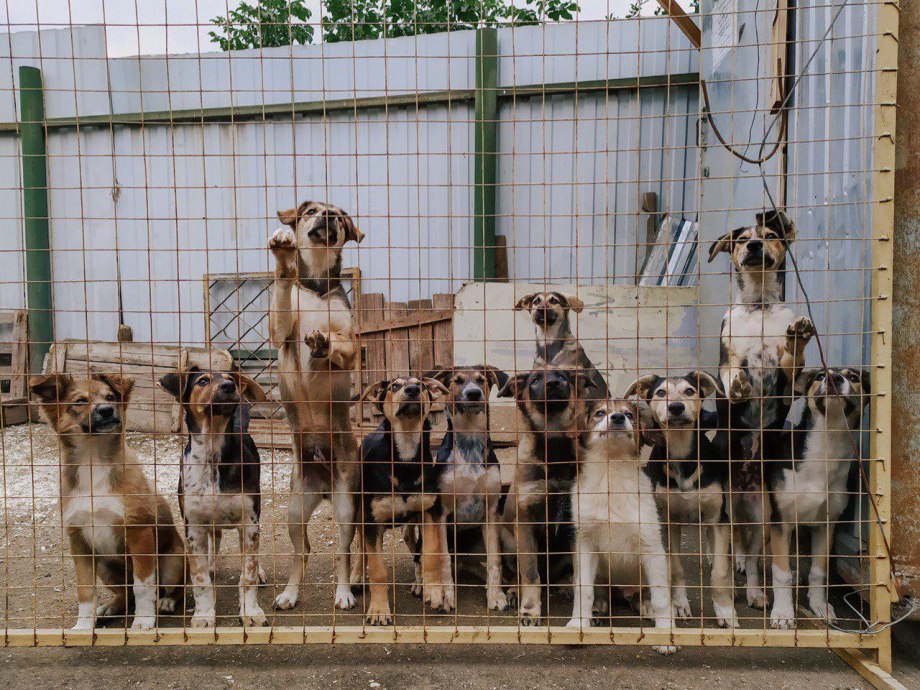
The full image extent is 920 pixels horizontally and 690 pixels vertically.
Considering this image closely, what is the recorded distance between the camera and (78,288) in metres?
12.0

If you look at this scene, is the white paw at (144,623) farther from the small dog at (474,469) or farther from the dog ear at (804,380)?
the dog ear at (804,380)

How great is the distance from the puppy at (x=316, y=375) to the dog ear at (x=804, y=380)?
9.96ft

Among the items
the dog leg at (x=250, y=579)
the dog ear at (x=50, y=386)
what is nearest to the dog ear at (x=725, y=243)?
the dog leg at (x=250, y=579)

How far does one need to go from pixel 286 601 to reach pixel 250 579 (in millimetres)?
456

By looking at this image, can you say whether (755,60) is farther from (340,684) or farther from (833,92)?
(340,684)

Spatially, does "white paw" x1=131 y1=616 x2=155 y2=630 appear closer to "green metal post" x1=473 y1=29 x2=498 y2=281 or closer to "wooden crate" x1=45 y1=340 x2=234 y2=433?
"wooden crate" x1=45 y1=340 x2=234 y2=433

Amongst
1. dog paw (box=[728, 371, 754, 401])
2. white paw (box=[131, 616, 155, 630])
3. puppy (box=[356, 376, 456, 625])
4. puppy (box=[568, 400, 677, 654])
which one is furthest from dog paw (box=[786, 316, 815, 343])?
white paw (box=[131, 616, 155, 630])

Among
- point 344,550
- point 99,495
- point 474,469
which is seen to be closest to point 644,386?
point 474,469

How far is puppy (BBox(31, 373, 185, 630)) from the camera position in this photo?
14.4 feet

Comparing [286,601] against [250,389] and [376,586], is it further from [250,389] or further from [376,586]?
[250,389]

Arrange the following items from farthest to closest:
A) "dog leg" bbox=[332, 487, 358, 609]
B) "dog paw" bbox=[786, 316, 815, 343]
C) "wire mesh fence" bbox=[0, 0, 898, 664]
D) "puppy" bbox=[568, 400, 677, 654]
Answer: "dog leg" bbox=[332, 487, 358, 609] < "dog paw" bbox=[786, 316, 815, 343] < "puppy" bbox=[568, 400, 677, 654] < "wire mesh fence" bbox=[0, 0, 898, 664]

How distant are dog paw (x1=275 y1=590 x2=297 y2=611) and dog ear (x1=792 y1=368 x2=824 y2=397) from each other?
3703mm

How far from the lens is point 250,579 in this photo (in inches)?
179

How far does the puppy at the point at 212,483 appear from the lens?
452cm
